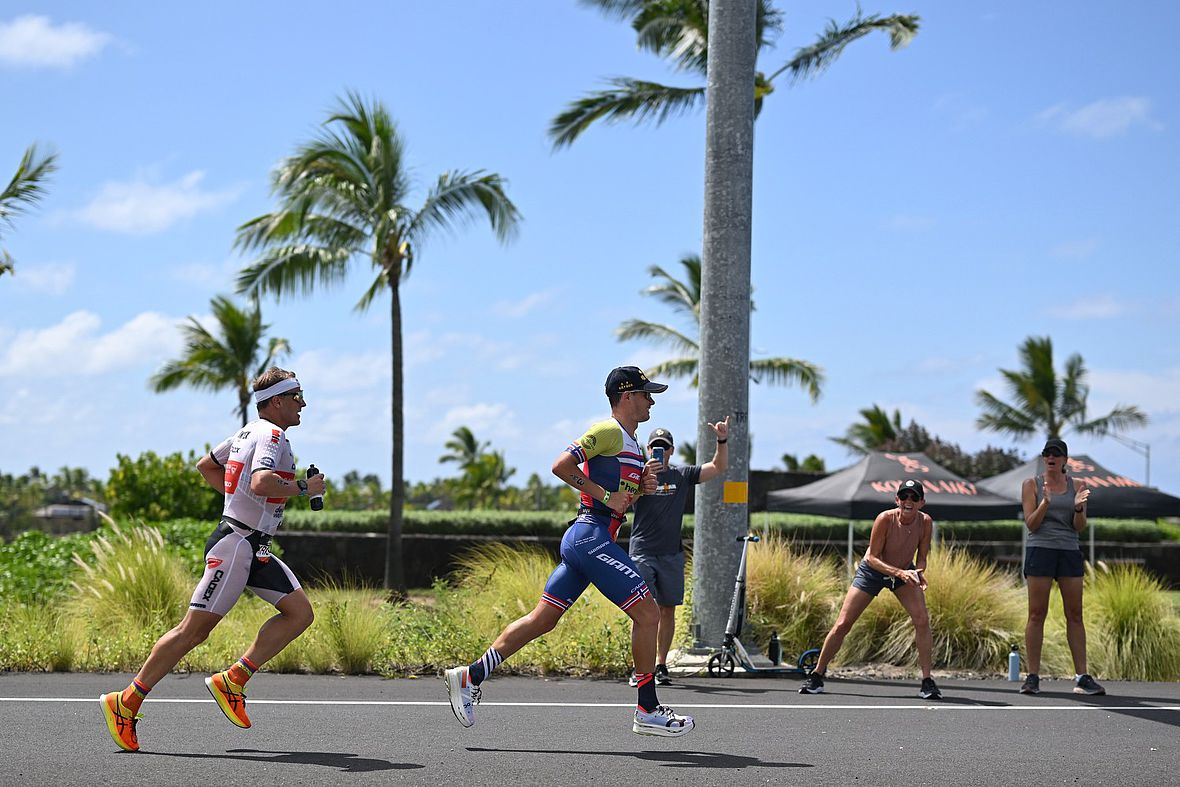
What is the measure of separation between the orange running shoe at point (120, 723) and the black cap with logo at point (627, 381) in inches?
115

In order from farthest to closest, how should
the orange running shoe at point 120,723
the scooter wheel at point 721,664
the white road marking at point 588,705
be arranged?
the scooter wheel at point 721,664
the white road marking at point 588,705
the orange running shoe at point 120,723

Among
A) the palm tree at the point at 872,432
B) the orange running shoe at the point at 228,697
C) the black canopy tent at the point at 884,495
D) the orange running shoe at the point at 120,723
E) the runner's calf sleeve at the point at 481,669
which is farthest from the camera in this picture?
the palm tree at the point at 872,432

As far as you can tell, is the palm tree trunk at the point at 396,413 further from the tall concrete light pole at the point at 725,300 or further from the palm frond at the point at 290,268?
the tall concrete light pole at the point at 725,300

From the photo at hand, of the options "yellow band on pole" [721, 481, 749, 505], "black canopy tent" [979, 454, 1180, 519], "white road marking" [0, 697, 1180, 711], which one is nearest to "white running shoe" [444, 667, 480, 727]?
"white road marking" [0, 697, 1180, 711]

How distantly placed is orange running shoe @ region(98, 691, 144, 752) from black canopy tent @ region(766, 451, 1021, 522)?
1297 cm

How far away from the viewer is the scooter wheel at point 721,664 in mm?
9914

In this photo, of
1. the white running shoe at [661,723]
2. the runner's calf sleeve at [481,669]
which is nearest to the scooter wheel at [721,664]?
the white running shoe at [661,723]

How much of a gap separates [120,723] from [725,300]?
6.36 meters

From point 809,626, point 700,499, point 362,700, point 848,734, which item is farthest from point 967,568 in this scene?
point 362,700

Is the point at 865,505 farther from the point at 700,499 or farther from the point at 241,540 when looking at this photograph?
the point at 241,540

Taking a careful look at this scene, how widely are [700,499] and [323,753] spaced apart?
209 inches

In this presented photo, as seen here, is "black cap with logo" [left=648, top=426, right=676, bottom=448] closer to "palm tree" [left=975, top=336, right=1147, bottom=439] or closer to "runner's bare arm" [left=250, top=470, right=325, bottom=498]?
"runner's bare arm" [left=250, top=470, right=325, bottom=498]

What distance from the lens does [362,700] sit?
822cm

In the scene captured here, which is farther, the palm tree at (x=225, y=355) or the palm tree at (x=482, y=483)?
the palm tree at (x=482, y=483)
